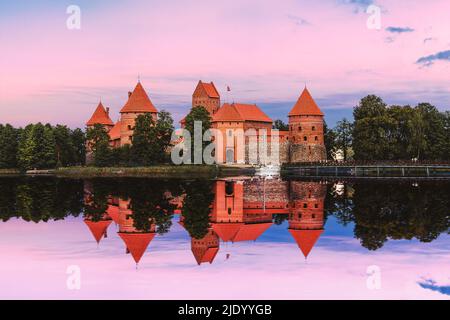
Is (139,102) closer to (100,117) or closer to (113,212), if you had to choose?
(100,117)

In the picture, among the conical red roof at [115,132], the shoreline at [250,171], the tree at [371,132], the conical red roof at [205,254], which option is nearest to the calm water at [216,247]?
the conical red roof at [205,254]

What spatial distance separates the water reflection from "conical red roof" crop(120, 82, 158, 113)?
42.5 meters

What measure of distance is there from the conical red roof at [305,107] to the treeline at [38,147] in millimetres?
30936

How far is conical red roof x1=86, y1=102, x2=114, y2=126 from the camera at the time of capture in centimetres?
8925

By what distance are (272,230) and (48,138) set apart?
60.9m

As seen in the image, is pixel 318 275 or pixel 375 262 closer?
pixel 318 275

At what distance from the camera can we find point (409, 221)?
63.7 ft

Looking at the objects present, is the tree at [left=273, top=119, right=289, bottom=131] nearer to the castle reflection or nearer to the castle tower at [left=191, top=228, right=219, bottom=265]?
the castle reflection

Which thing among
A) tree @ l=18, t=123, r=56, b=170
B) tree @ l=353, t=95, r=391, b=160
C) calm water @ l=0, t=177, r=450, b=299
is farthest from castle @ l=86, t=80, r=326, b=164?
calm water @ l=0, t=177, r=450, b=299

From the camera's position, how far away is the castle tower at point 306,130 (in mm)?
78250

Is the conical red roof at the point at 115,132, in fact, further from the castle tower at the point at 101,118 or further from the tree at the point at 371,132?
the tree at the point at 371,132

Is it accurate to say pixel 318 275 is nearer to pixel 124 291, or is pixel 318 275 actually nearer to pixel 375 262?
pixel 375 262
